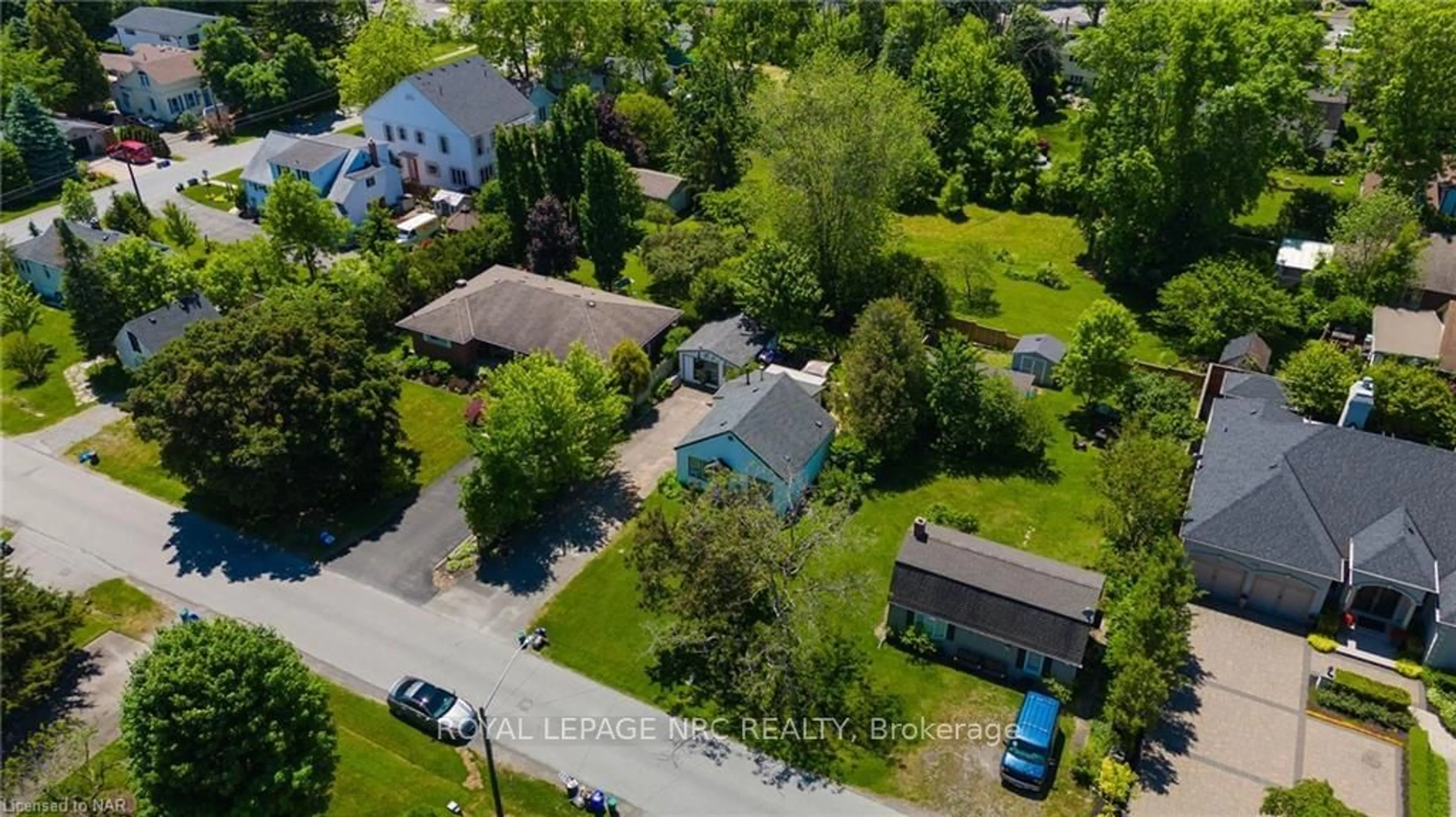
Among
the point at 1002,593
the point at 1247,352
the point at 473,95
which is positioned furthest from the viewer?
the point at 473,95

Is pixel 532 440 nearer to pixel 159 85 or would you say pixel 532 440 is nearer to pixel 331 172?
pixel 331 172

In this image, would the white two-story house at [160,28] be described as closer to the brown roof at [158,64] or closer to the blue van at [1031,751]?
the brown roof at [158,64]

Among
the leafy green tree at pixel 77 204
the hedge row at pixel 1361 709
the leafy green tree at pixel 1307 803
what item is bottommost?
the hedge row at pixel 1361 709

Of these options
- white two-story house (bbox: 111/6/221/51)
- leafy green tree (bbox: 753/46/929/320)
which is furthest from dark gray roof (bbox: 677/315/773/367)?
white two-story house (bbox: 111/6/221/51)

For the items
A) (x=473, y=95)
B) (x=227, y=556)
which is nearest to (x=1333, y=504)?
(x=227, y=556)

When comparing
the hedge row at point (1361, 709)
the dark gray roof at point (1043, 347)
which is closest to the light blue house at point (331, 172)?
the dark gray roof at point (1043, 347)

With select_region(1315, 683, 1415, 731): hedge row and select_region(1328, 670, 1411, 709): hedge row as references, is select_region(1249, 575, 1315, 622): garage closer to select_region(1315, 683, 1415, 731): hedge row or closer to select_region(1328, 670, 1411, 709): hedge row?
select_region(1328, 670, 1411, 709): hedge row
